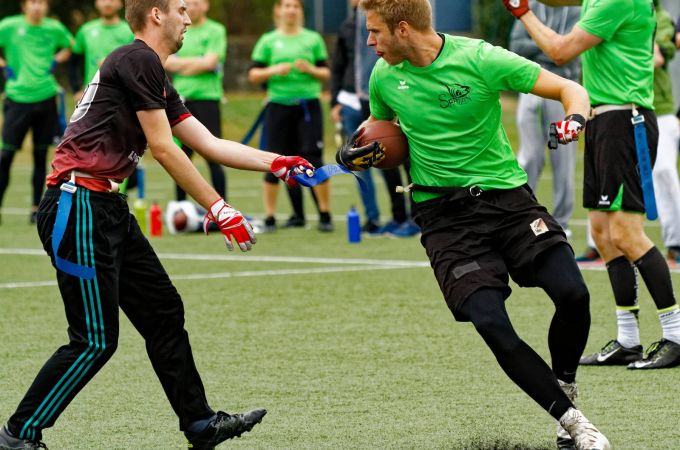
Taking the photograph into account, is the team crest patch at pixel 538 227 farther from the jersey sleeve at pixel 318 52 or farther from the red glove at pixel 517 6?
the jersey sleeve at pixel 318 52

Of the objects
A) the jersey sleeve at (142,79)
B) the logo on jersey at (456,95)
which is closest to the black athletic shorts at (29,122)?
the jersey sleeve at (142,79)

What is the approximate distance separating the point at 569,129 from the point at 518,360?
95 centimetres

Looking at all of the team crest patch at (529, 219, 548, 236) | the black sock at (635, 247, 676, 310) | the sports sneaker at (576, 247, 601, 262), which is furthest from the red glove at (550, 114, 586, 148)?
the sports sneaker at (576, 247, 601, 262)

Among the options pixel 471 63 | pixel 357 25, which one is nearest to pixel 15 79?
pixel 357 25

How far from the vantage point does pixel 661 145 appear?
36.0ft

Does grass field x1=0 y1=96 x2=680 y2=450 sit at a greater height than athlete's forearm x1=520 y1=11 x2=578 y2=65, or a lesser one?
lesser

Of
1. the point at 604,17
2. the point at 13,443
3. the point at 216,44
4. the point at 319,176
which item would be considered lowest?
the point at 13,443

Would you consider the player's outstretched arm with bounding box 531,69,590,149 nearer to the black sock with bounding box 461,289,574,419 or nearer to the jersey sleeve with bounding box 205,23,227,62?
the black sock with bounding box 461,289,574,419

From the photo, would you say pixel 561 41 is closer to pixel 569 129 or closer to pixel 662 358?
pixel 662 358

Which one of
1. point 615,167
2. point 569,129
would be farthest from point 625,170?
point 569,129

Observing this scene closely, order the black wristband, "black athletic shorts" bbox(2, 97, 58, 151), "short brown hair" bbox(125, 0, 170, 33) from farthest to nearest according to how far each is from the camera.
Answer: "black athletic shorts" bbox(2, 97, 58, 151) < "short brown hair" bbox(125, 0, 170, 33) < the black wristband

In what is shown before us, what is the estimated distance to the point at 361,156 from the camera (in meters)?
5.79

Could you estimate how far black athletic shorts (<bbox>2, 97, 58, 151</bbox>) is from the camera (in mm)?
15133

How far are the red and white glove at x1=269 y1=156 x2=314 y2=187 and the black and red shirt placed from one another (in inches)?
21.7
